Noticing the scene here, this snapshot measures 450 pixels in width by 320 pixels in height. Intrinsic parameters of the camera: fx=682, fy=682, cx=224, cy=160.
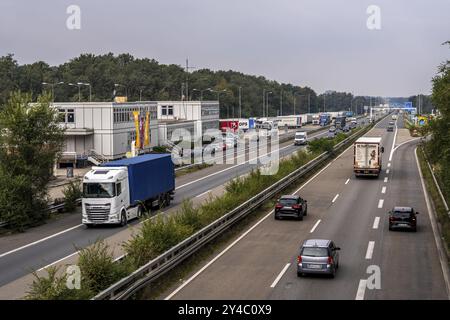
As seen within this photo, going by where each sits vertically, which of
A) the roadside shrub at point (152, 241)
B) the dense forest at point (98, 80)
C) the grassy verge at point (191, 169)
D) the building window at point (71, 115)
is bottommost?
the grassy verge at point (191, 169)

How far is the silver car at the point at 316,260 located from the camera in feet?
84.4

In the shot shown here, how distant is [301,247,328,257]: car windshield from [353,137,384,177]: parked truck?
1389 inches

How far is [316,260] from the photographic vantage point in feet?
84.5

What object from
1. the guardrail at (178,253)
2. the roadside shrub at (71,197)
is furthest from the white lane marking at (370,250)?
the roadside shrub at (71,197)

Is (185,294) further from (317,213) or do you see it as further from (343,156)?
(343,156)

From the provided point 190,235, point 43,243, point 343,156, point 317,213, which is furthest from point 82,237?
point 343,156

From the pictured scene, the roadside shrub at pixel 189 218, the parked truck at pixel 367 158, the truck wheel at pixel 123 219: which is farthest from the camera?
the parked truck at pixel 367 158

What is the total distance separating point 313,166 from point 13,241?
127 ft

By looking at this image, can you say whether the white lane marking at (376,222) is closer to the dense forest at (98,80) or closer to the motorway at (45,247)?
the motorway at (45,247)

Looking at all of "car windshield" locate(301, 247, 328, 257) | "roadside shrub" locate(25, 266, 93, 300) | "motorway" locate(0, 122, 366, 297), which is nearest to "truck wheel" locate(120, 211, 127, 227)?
"motorway" locate(0, 122, 366, 297)

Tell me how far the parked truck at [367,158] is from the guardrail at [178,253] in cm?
1428

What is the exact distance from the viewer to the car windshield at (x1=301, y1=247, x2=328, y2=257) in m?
26.0

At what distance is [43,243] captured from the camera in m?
33.3

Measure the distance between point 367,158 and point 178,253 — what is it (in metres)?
36.4
